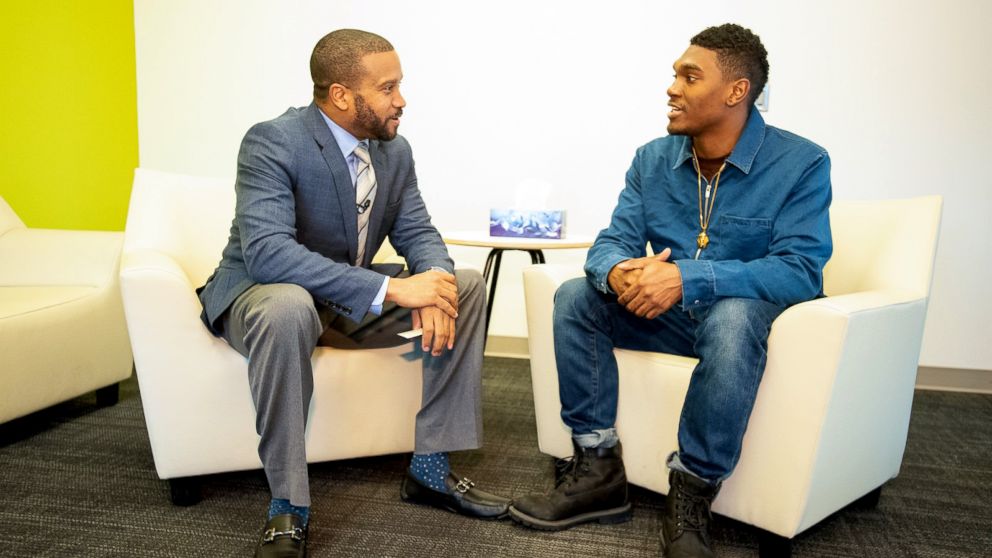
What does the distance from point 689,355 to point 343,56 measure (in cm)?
109

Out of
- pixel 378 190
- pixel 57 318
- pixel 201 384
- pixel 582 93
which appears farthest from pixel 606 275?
pixel 582 93

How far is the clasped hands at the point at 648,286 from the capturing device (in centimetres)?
169

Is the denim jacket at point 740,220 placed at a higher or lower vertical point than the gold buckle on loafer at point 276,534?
higher

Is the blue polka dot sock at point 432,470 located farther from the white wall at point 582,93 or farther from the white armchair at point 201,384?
the white wall at point 582,93

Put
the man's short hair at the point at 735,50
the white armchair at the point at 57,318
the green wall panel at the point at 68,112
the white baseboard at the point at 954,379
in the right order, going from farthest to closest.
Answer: the white baseboard at the point at 954,379 → the green wall panel at the point at 68,112 → the white armchair at the point at 57,318 → the man's short hair at the point at 735,50

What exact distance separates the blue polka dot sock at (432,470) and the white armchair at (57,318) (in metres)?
1.23

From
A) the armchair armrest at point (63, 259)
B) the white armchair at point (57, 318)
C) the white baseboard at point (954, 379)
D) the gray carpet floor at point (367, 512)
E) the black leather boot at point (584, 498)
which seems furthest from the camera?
the white baseboard at point (954, 379)

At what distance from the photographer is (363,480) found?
80.7 inches

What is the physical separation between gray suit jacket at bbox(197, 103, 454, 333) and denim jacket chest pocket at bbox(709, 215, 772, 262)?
2.15 feet

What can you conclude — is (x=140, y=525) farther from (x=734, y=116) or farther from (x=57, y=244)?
(x=734, y=116)

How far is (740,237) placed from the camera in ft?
5.95

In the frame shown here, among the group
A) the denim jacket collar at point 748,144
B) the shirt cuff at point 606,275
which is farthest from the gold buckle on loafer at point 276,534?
the denim jacket collar at point 748,144

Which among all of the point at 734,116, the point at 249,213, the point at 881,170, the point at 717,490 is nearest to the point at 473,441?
the point at 717,490

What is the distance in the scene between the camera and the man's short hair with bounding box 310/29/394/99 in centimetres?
184
